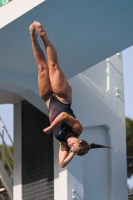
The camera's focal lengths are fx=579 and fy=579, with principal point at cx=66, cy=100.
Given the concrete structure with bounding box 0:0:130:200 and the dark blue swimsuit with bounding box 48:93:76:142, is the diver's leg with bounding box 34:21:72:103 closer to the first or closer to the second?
the dark blue swimsuit with bounding box 48:93:76:142

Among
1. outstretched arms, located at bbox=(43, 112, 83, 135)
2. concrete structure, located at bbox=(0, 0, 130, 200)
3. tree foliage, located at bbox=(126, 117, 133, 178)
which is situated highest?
tree foliage, located at bbox=(126, 117, 133, 178)

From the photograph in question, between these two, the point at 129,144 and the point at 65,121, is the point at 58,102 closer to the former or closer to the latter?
the point at 65,121

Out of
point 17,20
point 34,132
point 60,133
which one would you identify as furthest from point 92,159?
point 60,133

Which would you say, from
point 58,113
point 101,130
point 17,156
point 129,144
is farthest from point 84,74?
point 129,144

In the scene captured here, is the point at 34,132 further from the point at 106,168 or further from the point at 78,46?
the point at 78,46

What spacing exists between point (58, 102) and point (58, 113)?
0.16 metres

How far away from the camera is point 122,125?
9.52 meters

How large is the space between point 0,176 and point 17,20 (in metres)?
3.86

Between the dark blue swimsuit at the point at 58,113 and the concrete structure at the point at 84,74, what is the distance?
1.55m

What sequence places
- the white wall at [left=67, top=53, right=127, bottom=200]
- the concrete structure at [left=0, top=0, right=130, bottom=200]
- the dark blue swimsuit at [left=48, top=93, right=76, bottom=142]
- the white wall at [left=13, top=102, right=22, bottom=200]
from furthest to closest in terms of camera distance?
the white wall at [left=13, top=102, right=22, bottom=200] → the white wall at [left=67, top=53, right=127, bottom=200] → the concrete structure at [left=0, top=0, right=130, bottom=200] → the dark blue swimsuit at [left=48, top=93, right=76, bottom=142]

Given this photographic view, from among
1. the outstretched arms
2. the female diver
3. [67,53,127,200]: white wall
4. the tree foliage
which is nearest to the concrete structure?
[67,53,127,200]: white wall

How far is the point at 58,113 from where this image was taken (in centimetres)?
554

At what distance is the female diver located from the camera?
17.7 ft

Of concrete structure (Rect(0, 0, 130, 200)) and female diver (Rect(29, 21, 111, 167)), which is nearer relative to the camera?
female diver (Rect(29, 21, 111, 167))
